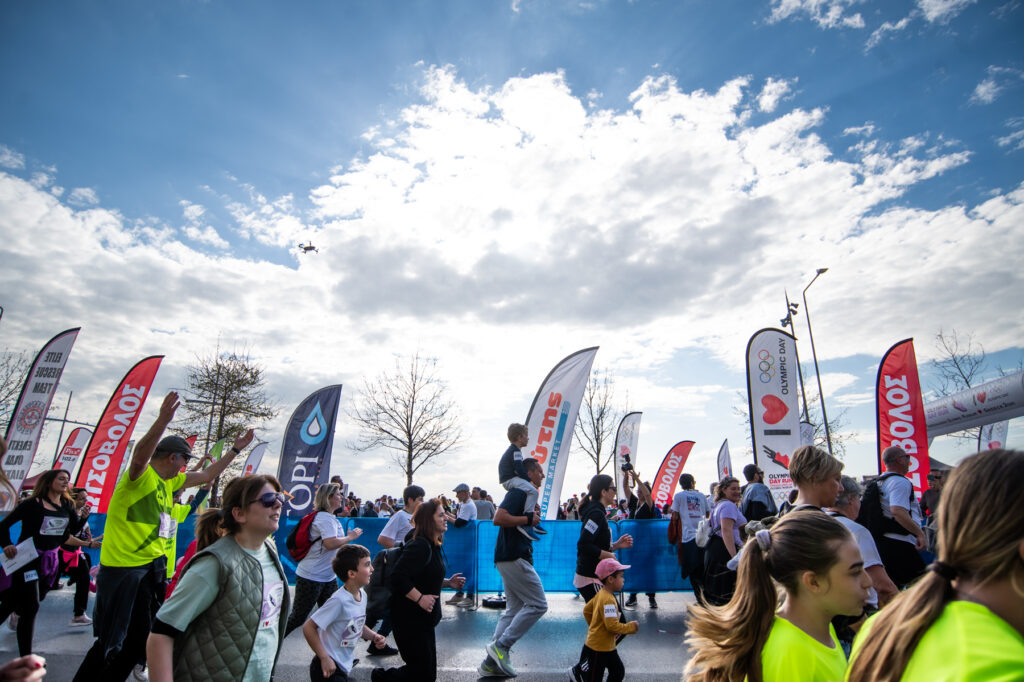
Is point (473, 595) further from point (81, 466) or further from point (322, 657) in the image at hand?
point (81, 466)

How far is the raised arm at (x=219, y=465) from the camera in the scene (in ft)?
15.2

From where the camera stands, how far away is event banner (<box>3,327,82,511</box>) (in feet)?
46.8

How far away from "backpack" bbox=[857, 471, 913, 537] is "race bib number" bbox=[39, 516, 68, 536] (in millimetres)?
8028

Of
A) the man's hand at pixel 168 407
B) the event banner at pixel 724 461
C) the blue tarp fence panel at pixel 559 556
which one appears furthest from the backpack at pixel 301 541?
the event banner at pixel 724 461

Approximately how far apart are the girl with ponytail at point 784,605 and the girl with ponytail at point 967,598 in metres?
0.78

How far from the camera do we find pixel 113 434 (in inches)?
536

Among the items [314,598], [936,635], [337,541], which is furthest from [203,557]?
[314,598]

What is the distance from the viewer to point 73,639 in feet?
24.4

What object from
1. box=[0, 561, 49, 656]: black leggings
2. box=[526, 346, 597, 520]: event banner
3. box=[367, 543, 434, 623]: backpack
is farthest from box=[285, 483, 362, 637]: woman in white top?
box=[526, 346, 597, 520]: event banner

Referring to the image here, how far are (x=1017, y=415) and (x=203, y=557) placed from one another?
16504 millimetres

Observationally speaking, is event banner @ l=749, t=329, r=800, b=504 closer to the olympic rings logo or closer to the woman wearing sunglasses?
the olympic rings logo

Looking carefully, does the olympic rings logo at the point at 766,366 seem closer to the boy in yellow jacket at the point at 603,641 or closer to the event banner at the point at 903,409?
the event banner at the point at 903,409

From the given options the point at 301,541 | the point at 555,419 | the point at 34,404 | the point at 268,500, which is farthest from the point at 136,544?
the point at 34,404

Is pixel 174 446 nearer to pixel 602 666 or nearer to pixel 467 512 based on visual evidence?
pixel 602 666
